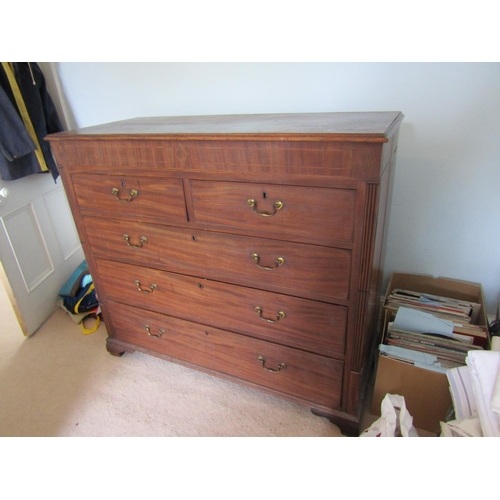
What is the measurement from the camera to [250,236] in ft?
3.73

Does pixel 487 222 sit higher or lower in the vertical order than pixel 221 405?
higher

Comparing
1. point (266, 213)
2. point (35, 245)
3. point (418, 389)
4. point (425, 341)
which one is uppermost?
point (266, 213)

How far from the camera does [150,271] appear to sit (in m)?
1.41

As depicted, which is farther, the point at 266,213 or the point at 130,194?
the point at 130,194

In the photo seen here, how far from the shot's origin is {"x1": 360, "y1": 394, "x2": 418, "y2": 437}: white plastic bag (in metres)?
1.02

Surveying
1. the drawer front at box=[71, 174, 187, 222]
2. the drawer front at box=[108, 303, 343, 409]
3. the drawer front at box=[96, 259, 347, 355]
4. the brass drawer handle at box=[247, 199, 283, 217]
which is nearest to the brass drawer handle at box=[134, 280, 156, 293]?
the drawer front at box=[96, 259, 347, 355]

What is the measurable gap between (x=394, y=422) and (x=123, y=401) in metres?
1.08

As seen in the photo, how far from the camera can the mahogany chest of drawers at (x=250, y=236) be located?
38.7 inches

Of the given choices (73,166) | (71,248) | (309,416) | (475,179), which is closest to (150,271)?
(73,166)

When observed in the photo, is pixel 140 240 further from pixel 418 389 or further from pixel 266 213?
pixel 418 389

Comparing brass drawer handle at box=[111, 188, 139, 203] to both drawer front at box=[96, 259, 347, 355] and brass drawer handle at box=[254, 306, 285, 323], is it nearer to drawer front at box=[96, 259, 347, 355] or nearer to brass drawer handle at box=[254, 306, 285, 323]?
drawer front at box=[96, 259, 347, 355]

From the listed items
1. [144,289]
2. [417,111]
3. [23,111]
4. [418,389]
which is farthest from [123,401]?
[417,111]
